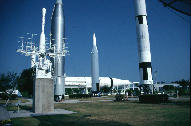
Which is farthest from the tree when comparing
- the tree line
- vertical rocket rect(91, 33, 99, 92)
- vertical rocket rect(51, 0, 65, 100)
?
vertical rocket rect(91, 33, 99, 92)

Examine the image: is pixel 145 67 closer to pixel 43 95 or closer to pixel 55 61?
pixel 55 61

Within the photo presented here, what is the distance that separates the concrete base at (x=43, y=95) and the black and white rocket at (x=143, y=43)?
19630 mm

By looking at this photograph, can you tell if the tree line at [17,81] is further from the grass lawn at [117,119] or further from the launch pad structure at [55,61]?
the grass lawn at [117,119]

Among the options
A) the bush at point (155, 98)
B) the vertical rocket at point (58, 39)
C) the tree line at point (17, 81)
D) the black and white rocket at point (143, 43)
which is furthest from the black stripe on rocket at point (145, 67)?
the tree line at point (17, 81)

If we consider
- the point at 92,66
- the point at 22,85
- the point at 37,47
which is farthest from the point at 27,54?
the point at 92,66

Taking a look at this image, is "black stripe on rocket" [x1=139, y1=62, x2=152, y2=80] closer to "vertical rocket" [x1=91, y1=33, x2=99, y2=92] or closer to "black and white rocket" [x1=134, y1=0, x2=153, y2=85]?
"black and white rocket" [x1=134, y1=0, x2=153, y2=85]

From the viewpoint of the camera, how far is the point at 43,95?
18.2 m

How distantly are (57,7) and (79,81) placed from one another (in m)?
52.1

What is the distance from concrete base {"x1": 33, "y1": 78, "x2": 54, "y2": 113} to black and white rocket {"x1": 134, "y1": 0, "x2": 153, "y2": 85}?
19.6 meters

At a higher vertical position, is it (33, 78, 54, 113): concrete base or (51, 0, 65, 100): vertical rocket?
(51, 0, 65, 100): vertical rocket

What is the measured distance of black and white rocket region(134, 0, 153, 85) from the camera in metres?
33.5

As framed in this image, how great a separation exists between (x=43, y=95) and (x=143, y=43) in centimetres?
2199

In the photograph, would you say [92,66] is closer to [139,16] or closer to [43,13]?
→ [139,16]

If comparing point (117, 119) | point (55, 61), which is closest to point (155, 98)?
point (117, 119)
